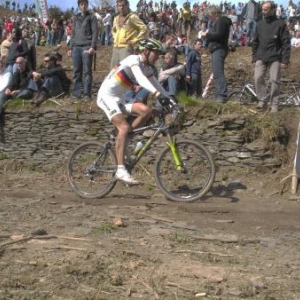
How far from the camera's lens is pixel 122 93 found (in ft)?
28.3

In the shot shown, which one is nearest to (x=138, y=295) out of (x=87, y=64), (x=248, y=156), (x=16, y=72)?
(x=248, y=156)

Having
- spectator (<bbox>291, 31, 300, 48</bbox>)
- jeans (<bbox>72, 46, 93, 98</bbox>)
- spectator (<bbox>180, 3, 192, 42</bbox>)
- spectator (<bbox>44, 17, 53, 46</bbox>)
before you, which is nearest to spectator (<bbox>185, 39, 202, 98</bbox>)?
jeans (<bbox>72, 46, 93, 98</bbox>)

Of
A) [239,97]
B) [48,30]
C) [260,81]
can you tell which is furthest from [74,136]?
[48,30]

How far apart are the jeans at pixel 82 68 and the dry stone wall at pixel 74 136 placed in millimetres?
774

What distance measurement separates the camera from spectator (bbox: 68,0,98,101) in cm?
1156

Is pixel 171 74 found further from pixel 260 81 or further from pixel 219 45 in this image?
pixel 260 81

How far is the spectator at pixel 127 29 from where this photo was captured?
1071 cm

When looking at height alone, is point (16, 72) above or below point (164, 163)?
above

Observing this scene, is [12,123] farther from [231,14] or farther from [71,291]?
[231,14]

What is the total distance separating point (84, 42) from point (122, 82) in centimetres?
356

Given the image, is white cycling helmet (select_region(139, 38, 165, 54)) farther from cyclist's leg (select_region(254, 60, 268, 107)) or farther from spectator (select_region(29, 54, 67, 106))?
spectator (select_region(29, 54, 67, 106))

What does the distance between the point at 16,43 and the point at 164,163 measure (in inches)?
234

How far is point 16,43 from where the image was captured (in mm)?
12680

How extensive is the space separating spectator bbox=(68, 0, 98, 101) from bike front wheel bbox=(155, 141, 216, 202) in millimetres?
3818
